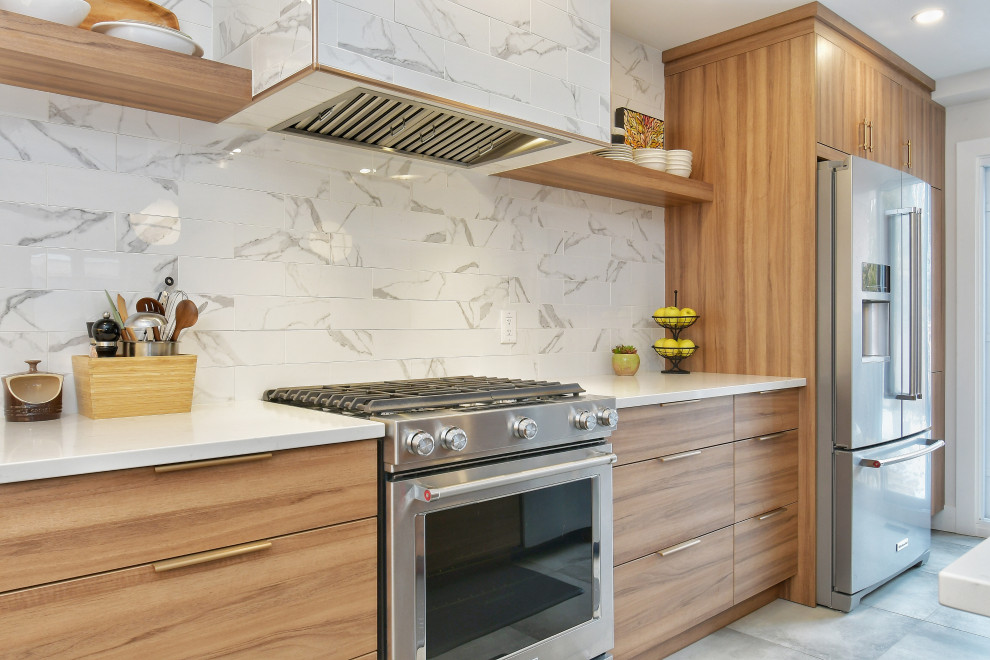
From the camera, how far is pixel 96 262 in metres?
1.78

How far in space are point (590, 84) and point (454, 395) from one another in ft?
3.66

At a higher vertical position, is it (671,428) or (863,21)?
(863,21)

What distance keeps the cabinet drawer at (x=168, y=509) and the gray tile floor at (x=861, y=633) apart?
5.17 feet

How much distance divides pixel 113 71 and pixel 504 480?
1294 mm

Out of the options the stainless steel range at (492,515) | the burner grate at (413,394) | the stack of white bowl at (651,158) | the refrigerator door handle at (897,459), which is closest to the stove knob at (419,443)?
the stainless steel range at (492,515)

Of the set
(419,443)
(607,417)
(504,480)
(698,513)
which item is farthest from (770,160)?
(419,443)

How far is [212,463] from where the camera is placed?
4.26 ft

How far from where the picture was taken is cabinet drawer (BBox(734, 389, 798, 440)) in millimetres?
2662

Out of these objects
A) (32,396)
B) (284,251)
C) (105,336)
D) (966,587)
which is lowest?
(966,587)

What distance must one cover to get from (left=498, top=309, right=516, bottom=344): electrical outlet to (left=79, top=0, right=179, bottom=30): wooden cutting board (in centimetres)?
143

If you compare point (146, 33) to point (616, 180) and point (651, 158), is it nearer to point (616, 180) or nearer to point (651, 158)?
point (616, 180)

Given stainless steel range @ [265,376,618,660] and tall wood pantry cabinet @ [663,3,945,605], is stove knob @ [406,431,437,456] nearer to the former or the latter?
stainless steel range @ [265,376,618,660]

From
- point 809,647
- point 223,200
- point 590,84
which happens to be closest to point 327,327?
point 223,200

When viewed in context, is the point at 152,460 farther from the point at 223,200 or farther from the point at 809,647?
the point at 809,647
